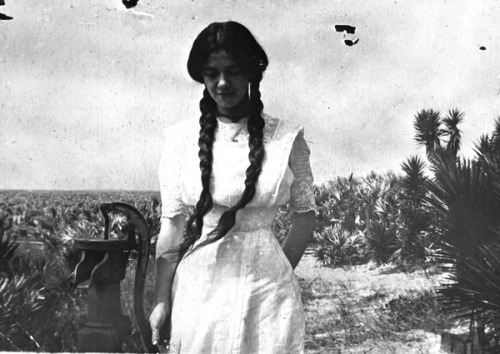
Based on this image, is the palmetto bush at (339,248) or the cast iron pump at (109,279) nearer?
the cast iron pump at (109,279)

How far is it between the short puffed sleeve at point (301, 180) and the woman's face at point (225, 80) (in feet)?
0.70

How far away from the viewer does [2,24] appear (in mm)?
2072

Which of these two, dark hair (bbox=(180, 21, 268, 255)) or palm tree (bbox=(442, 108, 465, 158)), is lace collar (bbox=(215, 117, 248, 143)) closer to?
dark hair (bbox=(180, 21, 268, 255))

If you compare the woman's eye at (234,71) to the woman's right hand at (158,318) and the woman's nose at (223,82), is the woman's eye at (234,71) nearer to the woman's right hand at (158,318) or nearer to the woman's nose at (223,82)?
the woman's nose at (223,82)

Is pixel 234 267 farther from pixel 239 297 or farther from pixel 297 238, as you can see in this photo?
pixel 297 238

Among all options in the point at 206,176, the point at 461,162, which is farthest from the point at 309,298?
the point at 206,176

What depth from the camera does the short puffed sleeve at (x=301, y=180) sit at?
146 cm

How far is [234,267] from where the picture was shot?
1384mm

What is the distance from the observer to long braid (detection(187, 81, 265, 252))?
132cm

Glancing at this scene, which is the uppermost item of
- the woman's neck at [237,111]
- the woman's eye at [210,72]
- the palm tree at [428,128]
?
the palm tree at [428,128]

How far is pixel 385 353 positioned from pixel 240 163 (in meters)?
2.19

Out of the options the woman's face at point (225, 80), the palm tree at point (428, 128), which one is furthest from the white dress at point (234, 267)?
the palm tree at point (428, 128)

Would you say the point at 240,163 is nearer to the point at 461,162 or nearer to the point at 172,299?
the point at 172,299

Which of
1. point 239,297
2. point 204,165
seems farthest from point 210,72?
point 239,297
